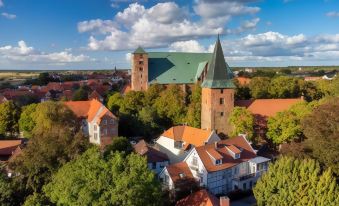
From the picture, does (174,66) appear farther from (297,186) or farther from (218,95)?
(297,186)

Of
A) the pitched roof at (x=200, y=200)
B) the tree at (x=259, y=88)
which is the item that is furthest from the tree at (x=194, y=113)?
the pitched roof at (x=200, y=200)

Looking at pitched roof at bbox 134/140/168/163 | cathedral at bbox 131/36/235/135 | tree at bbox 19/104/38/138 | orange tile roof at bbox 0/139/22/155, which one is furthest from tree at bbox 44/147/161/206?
cathedral at bbox 131/36/235/135

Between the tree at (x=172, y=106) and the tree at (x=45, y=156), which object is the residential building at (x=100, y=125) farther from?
the tree at (x=45, y=156)

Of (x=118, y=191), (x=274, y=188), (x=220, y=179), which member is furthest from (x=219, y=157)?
(x=118, y=191)

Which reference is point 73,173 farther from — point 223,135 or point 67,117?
point 223,135

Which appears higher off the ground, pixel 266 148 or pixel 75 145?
pixel 75 145

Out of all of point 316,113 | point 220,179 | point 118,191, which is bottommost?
point 220,179
